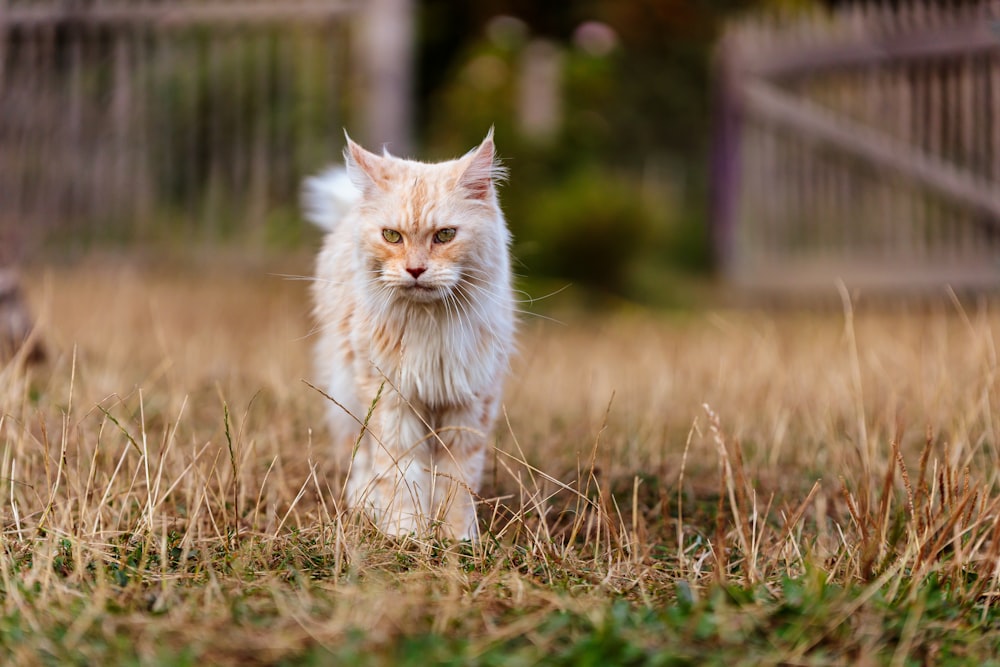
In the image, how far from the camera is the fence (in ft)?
22.7

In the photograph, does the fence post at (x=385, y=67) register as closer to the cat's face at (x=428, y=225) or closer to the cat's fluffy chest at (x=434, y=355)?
the cat's face at (x=428, y=225)

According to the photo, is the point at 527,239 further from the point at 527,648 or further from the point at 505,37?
the point at 527,648

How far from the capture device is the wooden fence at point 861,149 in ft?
21.9

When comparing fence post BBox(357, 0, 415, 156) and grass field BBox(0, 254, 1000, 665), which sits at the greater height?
fence post BBox(357, 0, 415, 156)

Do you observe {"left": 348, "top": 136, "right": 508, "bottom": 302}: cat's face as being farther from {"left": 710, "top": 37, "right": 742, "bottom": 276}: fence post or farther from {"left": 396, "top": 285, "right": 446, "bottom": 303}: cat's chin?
{"left": 710, "top": 37, "right": 742, "bottom": 276}: fence post

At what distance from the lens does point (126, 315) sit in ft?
17.4

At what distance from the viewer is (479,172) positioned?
Answer: 2689mm

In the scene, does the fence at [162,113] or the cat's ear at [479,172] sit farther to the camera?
the fence at [162,113]

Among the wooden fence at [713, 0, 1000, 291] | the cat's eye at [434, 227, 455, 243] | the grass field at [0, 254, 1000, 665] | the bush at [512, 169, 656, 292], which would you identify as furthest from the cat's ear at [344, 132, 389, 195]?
the wooden fence at [713, 0, 1000, 291]

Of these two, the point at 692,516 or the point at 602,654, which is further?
the point at 692,516

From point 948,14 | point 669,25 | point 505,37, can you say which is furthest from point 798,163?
point 505,37

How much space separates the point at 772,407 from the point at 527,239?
471cm

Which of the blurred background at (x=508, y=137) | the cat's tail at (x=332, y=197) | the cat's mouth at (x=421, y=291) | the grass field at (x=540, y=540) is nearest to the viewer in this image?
the grass field at (x=540, y=540)

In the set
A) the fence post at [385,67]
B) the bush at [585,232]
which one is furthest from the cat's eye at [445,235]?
the bush at [585,232]
